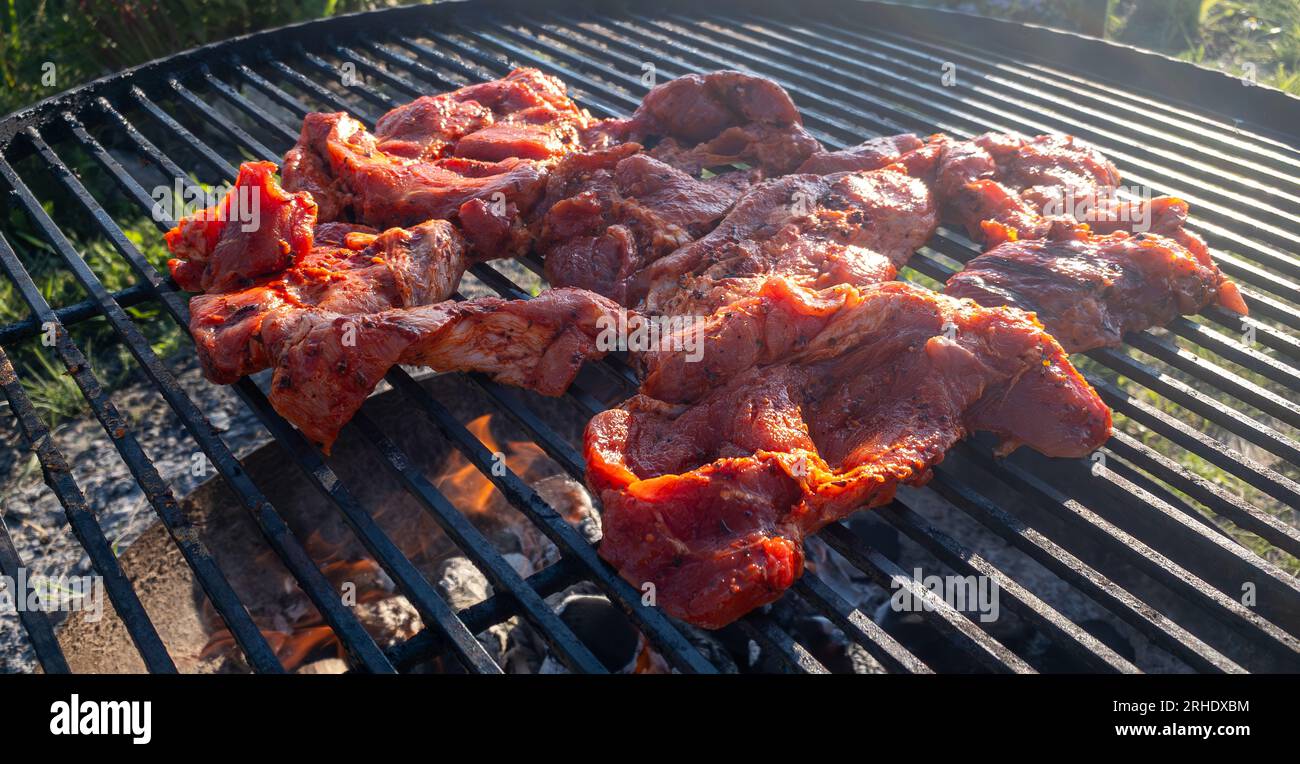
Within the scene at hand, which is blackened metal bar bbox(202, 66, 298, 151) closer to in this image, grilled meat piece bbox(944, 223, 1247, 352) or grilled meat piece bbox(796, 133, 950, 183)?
grilled meat piece bbox(796, 133, 950, 183)

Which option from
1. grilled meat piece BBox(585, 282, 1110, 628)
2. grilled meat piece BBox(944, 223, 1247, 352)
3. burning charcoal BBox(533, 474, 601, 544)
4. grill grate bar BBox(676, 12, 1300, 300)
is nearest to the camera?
grilled meat piece BBox(585, 282, 1110, 628)

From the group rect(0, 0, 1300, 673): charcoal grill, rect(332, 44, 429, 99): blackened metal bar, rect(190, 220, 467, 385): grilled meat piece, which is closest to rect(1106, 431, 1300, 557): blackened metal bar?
rect(0, 0, 1300, 673): charcoal grill

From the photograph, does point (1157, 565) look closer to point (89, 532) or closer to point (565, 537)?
point (565, 537)

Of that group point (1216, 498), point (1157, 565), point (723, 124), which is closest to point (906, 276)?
point (723, 124)

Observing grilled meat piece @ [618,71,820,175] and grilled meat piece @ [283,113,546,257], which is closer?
grilled meat piece @ [283,113,546,257]

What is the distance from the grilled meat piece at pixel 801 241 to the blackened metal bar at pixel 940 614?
3.50ft

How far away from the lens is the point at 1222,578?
12.6 feet

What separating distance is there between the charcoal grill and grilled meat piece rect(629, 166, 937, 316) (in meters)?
0.30

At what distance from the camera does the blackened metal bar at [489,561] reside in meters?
2.66

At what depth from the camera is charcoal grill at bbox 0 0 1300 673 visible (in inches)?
110

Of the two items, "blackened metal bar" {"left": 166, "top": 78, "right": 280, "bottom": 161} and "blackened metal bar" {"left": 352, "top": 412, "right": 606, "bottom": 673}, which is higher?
"blackened metal bar" {"left": 166, "top": 78, "right": 280, "bottom": 161}

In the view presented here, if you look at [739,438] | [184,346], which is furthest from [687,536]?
[184,346]

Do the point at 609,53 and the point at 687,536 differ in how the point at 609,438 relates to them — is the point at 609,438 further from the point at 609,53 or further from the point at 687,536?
the point at 609,53

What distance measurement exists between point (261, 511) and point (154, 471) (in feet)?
1.58
